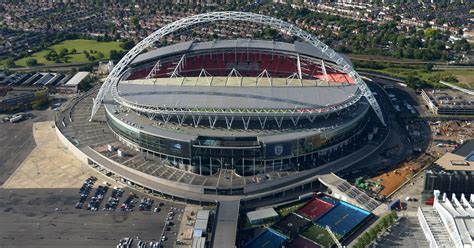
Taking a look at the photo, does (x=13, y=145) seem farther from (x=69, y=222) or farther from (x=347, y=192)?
→ (x=347, y=192)

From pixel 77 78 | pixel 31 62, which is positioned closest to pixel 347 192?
pixel 77 78

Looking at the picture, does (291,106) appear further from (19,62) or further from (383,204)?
(19,62)

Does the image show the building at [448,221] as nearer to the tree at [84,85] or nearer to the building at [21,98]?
the tree at [84,85]

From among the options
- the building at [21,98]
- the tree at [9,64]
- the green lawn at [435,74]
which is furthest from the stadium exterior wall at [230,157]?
the tree at [9,64]

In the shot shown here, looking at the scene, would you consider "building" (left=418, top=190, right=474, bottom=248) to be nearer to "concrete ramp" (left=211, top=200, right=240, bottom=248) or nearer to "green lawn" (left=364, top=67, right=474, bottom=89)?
"concrete ramp" (left=211, top=200, right=240, bottom=248)

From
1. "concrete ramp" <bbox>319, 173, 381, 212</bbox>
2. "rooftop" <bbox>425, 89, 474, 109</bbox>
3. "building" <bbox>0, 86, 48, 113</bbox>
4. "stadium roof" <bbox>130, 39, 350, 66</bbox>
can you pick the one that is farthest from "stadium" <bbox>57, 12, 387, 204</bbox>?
"rooftop" <bbox>425, 89, 474, 109</bbox>

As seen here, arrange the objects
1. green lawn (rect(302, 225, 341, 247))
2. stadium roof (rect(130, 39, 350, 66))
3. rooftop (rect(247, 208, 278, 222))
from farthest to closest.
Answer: stadium roof (rect(130, 39, 350, 66)), rooftop (rect(247, 208, 278, 222)), green lawn (rect(302, 225, 341, 247))
